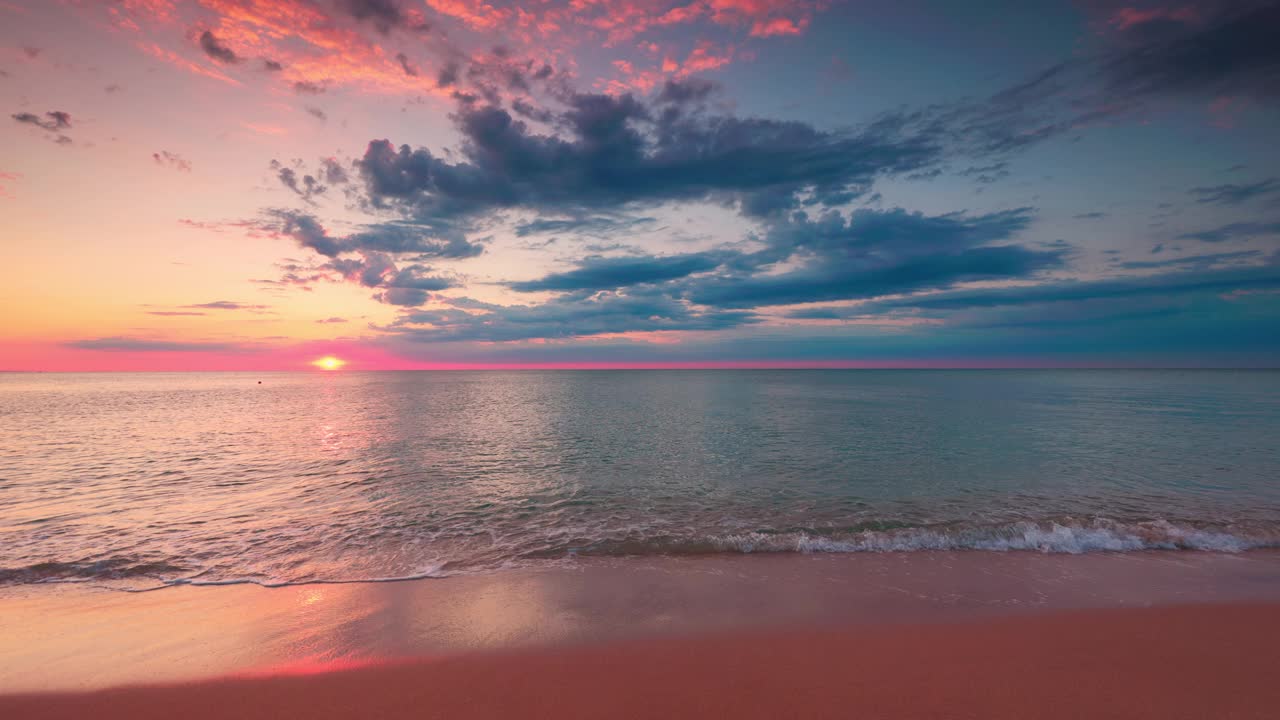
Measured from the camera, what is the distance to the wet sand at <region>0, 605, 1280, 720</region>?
19.0 feet

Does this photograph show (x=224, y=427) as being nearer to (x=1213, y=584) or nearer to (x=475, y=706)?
(x=475, y=706)

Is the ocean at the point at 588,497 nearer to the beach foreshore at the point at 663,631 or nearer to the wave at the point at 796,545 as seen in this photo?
the wave at the point at 796,545

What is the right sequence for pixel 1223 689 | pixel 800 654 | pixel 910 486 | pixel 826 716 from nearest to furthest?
pixel 826 716, pixel 1223 689, pixel 800 654, pixel 910 486

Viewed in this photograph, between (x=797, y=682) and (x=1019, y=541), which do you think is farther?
(x=1019, y=541)

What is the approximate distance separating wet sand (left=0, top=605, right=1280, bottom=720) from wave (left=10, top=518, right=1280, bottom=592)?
416 centimetres

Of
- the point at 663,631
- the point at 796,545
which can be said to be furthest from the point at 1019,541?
the point at 663,631

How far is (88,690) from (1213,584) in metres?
Answer: 19.7

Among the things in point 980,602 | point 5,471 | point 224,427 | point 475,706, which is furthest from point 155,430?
point 980,602

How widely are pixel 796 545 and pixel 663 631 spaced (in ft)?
18.8

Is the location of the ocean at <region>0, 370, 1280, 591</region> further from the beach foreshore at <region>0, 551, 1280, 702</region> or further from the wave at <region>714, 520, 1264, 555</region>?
the beach foreshore at <region>0, 551, 1280, 702</region>

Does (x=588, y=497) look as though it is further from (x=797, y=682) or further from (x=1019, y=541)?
(x=1019, y=541)

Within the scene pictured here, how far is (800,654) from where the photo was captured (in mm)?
6953

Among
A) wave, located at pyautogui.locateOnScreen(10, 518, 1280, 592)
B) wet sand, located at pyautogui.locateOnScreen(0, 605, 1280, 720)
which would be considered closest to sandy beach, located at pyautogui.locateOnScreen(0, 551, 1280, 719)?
wet sand, located at pyautogui.locateOnScreen(0, 605, 1280, 720)

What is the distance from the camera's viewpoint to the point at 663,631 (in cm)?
769
